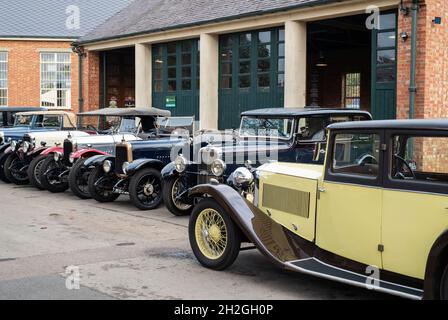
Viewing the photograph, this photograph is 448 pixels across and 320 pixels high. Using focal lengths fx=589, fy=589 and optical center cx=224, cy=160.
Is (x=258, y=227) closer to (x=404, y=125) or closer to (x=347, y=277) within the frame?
(x=347, y=277)

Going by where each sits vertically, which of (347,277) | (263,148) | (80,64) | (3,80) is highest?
(80,64)

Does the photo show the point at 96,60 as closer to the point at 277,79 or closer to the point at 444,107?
the point at 277,79

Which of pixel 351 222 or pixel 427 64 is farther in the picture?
pixel 427 64

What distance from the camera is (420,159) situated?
15.0 ft

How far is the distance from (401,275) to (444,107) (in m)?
8.75

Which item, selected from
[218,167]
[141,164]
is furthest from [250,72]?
[218,167]

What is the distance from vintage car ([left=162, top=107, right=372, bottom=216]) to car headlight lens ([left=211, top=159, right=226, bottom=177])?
214mm

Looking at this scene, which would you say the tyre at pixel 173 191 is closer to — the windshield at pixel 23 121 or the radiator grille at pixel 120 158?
the radiator grille at pixel 120 158

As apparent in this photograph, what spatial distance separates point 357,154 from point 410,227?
87 cm

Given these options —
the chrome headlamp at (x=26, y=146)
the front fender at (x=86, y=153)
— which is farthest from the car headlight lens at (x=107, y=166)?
the chrome headlamp at (x=26, y=146)

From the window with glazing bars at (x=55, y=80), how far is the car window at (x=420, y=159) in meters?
24.0

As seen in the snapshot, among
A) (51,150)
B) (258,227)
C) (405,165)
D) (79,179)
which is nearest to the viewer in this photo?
(405,165)

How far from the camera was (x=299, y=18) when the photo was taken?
14438mm
